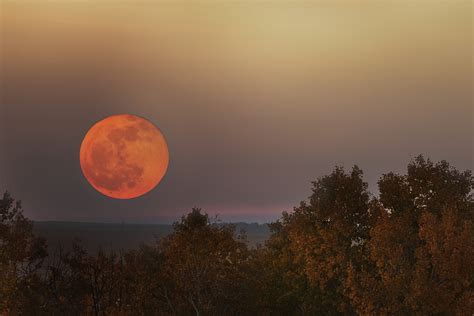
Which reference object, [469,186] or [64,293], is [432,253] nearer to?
[469,186]

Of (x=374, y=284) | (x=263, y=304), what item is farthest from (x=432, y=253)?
(x=263, y=304)

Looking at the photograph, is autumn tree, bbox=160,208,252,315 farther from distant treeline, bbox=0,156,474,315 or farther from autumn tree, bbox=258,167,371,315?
autumn tree, bbox=258,167,371,315

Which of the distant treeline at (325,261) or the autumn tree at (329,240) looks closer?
the distant treeline at (325,261)

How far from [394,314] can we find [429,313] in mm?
3368

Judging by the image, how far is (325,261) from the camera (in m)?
66.7

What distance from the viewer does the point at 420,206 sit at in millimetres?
61281

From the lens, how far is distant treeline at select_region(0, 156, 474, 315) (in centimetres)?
5431

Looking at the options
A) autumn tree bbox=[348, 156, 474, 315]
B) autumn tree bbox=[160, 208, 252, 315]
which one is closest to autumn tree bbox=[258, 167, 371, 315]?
autumn tree bbox=[348, 156, 474, 315]

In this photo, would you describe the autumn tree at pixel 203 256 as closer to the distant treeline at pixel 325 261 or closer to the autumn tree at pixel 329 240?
the distant treeline at pixel 325 261

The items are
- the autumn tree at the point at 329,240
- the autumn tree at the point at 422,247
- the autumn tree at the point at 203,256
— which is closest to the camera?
the autumn tree at the point at 422,247

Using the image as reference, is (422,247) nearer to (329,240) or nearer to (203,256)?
(329,240)

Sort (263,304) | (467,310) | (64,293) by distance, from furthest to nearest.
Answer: (64,293)
(263,304)
(467,310)

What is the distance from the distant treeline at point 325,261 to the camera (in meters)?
54.3

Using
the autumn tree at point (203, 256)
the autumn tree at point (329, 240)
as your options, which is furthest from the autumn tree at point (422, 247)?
the autumn tree at point (203, 256)
